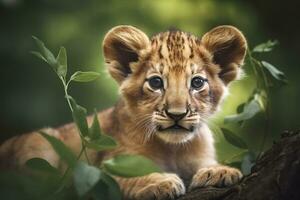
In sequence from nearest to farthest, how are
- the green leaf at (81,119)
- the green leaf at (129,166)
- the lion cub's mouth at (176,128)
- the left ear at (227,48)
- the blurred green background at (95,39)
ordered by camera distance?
the green leaf at (129,166), the green leaf at (81,119), the lion cub's mouth at (176,128), the left ear at (227,48), the blurred green background at (95,39)

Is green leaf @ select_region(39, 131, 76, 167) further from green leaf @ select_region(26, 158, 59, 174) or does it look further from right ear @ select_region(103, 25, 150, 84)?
right ear @ select_region(103, 25, 150, 84)

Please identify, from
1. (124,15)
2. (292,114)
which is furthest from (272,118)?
(124,15)

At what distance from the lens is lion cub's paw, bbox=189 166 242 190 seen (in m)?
5.80

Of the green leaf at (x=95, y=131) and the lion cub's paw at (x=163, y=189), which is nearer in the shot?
the green leaf at (x=95, y=131)

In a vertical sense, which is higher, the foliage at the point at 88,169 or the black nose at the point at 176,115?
the foliage at the point at 88,169

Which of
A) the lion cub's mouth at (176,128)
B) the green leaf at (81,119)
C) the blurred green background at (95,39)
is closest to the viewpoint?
the green leaf at (81,119)

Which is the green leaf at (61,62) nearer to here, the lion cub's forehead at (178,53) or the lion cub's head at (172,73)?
the lion cub's head at (172,73)

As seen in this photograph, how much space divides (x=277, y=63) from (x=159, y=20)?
1.58m

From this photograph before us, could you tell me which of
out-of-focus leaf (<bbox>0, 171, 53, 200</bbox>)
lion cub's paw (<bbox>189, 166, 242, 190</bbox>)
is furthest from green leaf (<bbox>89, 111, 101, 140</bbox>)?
lion cub's paw (<bbox>189, 166, 242, 190</bbox>)

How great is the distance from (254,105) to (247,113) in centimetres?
15

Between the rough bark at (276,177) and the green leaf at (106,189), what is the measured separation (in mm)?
706

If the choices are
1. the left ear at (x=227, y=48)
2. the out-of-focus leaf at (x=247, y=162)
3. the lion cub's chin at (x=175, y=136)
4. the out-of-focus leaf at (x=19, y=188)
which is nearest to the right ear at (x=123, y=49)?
the left ear at (x=227, y=48)

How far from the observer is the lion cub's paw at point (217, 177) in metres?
5.80

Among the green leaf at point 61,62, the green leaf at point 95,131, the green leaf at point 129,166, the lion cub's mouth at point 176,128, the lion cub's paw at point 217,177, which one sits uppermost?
the green leaf at point 61,62
